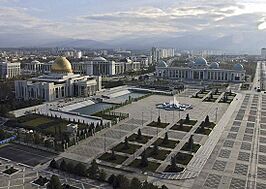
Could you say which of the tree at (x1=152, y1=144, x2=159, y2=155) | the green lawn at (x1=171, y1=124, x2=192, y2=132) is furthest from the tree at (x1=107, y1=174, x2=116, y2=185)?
the green lawn at (x1=171, y1=124, x2=192, y2=132)

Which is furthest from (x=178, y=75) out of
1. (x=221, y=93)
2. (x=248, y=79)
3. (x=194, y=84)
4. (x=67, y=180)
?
(x=67, y=180)

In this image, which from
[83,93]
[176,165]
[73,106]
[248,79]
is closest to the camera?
[176,165]

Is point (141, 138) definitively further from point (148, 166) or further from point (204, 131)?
point (204, 131)

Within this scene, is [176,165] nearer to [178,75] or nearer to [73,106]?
[73,106]

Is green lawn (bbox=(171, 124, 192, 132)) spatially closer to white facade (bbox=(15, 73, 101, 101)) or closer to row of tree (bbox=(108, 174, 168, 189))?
row of tree (bbox=(108, 174, 168, 189))

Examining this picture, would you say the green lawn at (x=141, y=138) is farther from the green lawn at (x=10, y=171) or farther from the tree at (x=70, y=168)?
the green lawn at (x=10, y=171)

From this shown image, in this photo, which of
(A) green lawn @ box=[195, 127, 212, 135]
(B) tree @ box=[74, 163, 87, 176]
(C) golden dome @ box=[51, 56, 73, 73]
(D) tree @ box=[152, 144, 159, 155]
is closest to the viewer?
(B) tree @ box=[74, 163, 87, 176]

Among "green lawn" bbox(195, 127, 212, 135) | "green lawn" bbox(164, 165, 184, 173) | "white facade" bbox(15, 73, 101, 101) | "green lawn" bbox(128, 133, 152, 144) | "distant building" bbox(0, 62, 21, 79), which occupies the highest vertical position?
"distant building" bbox(0, 62, 21, 79)
